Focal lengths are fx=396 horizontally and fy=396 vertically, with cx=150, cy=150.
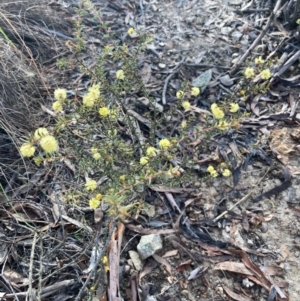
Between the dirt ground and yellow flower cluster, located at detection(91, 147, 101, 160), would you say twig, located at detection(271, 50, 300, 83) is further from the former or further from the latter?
yellow flower cluster, located at detection(91, 147, 101, 160)

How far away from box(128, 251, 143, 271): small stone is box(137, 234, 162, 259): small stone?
0.02 m

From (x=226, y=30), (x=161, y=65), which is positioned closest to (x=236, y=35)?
(x=226, y=30)

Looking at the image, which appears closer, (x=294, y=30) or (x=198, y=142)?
(x=198, y=142)

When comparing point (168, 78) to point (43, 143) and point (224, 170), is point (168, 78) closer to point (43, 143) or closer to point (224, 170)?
point (224, 170)

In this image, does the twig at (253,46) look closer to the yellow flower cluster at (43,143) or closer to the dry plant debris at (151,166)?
the dry plant debris at (151,166)

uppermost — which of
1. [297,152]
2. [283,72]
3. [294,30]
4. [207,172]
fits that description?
[294,30]

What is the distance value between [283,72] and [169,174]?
1218 millimetres

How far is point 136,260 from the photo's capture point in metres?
1.58

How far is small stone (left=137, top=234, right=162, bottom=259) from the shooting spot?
158 centimetres

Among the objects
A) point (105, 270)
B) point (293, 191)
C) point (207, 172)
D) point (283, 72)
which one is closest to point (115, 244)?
point (105, 270)

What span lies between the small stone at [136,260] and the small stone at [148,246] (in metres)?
0.02

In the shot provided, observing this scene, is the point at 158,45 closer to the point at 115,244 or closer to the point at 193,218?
the point at 193,218

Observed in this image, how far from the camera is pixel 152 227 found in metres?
1.67

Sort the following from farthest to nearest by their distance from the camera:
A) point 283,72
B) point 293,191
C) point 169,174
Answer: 1. point 283,72
2. point 293,191
3. point 169,174
